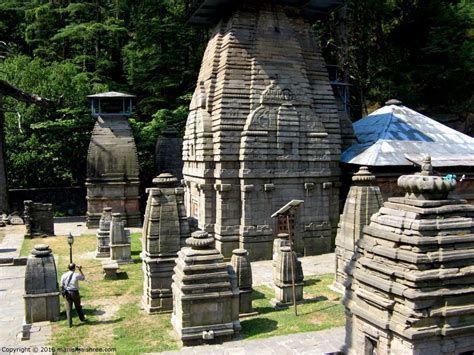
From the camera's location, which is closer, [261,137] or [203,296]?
[203,296]

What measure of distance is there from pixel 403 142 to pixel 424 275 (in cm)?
1471

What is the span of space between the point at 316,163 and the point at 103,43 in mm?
27479

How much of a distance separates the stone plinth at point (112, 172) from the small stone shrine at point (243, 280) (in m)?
15.6

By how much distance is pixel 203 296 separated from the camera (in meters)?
9.61

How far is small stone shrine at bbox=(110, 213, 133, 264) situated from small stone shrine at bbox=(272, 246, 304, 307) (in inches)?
282

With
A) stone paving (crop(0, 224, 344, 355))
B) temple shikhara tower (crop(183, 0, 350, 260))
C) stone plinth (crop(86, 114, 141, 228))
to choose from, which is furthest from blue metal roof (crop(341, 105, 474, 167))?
stone plinth (crop(86, 114, 141, 228))

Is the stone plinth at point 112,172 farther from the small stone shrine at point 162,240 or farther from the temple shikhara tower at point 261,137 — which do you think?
the small stone shrine at point 162,240

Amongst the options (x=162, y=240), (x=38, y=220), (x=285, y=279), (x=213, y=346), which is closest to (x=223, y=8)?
(x=162, y=240)

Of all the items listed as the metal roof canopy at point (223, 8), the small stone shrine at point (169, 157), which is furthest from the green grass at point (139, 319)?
the small stone shrine at point (169, 157)

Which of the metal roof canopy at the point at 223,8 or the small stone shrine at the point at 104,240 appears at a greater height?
the metal roof canopy at the point at 223,8

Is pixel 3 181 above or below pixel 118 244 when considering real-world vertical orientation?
above

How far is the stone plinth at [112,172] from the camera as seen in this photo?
26.1m

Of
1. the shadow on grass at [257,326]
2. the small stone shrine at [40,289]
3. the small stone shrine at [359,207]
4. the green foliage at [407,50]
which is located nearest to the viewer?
the shadow on grass at [257,326]

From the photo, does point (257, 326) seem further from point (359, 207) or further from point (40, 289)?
point (40, 289)
